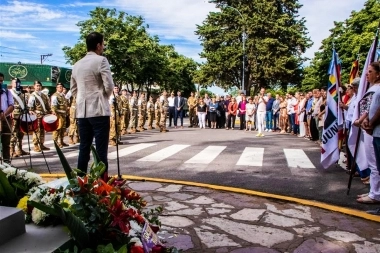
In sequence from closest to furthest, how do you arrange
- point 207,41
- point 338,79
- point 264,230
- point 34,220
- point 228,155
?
point 34,220 → point 264,230 → point 338,79 → point 228,155 → point 207,41

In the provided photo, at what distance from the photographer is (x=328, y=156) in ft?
23.4

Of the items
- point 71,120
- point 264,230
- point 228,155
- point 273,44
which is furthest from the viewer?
point 273,44

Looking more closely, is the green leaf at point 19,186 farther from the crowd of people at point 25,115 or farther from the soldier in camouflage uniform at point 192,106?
the soldier in camouflage uniform at point 192,106

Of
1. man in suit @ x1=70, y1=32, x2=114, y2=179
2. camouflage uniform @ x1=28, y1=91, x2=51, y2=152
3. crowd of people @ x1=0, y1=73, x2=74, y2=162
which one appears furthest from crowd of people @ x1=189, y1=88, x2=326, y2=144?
man in suit @ x1=70, y1=32, x2=114, y2=179

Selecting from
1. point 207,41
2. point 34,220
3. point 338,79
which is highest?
point 207,41

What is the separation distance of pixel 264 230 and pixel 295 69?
4513 cm

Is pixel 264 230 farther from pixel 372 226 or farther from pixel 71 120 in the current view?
pixel 71 120

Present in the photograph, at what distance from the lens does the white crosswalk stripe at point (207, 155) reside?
8.52 metres

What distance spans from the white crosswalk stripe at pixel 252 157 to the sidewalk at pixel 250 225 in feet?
8.89

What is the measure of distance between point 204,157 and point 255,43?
38702 mm

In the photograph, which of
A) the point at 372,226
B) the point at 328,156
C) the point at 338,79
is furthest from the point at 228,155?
the point at 372,226

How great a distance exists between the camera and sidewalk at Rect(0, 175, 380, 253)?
3.46 metres

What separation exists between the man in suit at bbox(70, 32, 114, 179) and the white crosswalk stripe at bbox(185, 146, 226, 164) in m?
3.76

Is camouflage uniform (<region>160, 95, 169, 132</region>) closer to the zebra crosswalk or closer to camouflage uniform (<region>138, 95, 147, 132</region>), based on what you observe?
camouflage uniform (<region>138, 95, 147, 132</region>)
